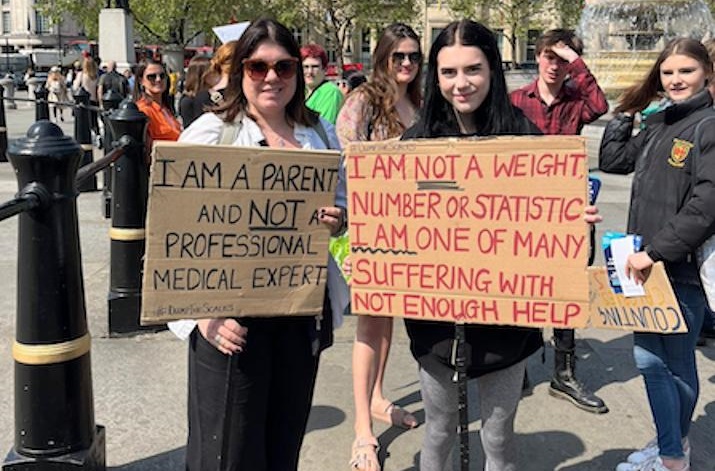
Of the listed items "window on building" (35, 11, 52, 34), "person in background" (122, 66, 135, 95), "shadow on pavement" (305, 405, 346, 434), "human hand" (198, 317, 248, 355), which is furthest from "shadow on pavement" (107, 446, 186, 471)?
"window on building" (35, 11, 52, 34)

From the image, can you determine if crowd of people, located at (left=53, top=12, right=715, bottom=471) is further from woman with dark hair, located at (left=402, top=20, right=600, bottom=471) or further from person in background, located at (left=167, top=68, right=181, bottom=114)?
person in background, located at (left=167, top=68, right=181, bottom=114)

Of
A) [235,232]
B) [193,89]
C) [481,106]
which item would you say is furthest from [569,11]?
[235,232]

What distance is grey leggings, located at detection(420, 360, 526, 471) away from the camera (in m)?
2.61

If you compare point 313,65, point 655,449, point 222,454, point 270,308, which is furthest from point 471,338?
point 313,65

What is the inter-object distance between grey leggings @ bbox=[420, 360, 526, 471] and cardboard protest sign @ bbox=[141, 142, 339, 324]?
22.4 inches

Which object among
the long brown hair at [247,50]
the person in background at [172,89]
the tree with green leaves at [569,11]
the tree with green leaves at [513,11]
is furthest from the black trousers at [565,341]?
the tree with green leaves at [569,11]

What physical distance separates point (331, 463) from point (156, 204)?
5.64 feet

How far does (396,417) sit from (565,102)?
188 cm

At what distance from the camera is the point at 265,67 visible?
2.44 meters

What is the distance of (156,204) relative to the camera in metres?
2.20

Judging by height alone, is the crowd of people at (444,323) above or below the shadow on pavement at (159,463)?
above

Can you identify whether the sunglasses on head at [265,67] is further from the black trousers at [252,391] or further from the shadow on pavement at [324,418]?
the shadow on pavement at [324,418]

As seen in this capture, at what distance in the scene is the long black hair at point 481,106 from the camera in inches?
98.3

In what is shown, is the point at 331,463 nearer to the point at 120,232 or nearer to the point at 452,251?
the point at 452,251
